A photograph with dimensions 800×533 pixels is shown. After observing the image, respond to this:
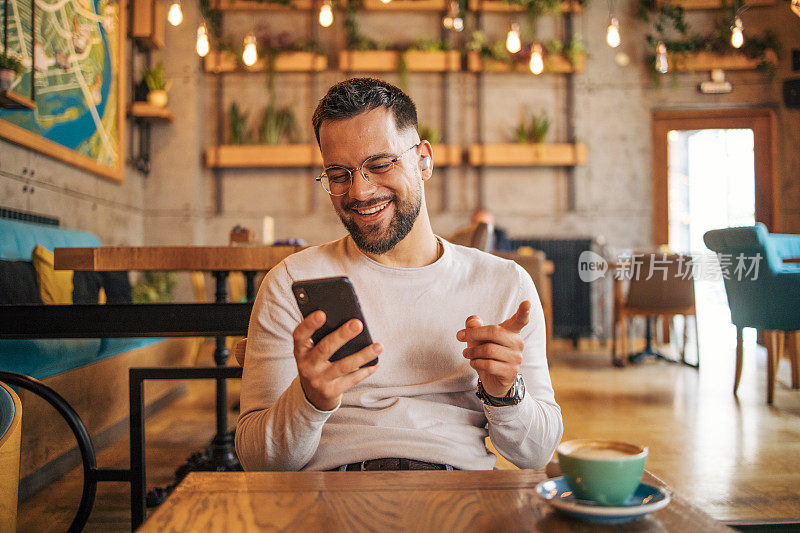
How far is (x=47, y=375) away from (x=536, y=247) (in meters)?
5.05

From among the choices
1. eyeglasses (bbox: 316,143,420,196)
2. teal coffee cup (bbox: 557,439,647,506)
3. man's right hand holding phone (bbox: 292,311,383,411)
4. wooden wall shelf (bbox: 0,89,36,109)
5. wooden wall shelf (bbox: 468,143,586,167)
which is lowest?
teal coffee cup (bbox: 557,439,647,506)

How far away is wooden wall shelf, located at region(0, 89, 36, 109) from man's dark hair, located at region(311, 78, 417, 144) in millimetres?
2349

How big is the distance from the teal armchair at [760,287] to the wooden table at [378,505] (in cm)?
353

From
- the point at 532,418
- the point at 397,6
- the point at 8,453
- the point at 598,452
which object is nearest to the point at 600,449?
the point at 598,452

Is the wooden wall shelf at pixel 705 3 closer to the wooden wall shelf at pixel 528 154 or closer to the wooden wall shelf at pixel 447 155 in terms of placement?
the wooden wall shelf at pixel 528 154

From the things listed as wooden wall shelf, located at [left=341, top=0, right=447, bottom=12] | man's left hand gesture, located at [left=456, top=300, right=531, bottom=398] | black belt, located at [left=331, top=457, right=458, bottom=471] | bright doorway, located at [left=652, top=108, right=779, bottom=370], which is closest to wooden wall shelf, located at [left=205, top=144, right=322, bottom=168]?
wooden wall shelf, located at [left=341, top=0, right=447, bottom=12]

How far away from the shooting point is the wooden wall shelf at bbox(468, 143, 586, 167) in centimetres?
662

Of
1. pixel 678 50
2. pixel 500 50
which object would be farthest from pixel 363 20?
pixel 678 50

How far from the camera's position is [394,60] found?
6617 millimetres

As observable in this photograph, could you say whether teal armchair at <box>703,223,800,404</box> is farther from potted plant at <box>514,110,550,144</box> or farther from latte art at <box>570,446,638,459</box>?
latte art at <box>570,446,638,459</box>

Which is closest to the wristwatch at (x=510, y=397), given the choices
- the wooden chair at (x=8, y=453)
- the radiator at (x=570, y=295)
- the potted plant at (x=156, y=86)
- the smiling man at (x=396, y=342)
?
the smiling man at (x=396, y=342)

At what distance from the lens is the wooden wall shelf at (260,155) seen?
6.52m

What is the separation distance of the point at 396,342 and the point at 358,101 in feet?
1.56

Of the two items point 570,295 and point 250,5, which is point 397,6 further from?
point 570,295
